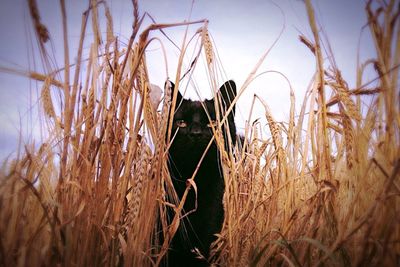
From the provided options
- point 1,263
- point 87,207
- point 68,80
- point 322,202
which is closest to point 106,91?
point 68,80

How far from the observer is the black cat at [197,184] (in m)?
2.01

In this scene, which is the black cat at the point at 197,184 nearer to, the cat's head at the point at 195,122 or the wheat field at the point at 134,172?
the cat's head at the point at 195,122

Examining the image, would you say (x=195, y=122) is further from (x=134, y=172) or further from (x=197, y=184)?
(x=134, y=172)

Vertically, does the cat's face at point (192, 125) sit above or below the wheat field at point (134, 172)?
above

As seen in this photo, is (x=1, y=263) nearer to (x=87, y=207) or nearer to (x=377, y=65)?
(x=87, y=207)

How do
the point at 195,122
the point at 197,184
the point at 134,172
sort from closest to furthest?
the point at 134,172 < the point at 197,184 < the point at 195,122

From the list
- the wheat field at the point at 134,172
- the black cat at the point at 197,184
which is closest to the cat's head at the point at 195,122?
the black cat at the point at 197,184

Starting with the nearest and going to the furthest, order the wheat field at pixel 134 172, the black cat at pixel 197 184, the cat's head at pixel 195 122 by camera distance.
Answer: the wheat field at pixel 134 172
the black cat at pixel 197 184
the cat's head at pixel 195 122

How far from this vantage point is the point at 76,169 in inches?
38.4

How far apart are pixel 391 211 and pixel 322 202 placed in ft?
0.84

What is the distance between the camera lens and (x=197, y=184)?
7.54 feet

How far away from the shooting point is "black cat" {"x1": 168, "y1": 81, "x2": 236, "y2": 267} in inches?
79.1

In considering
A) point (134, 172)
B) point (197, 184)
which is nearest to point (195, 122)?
point (197, 184)

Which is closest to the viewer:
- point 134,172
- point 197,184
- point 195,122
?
point 134,172
